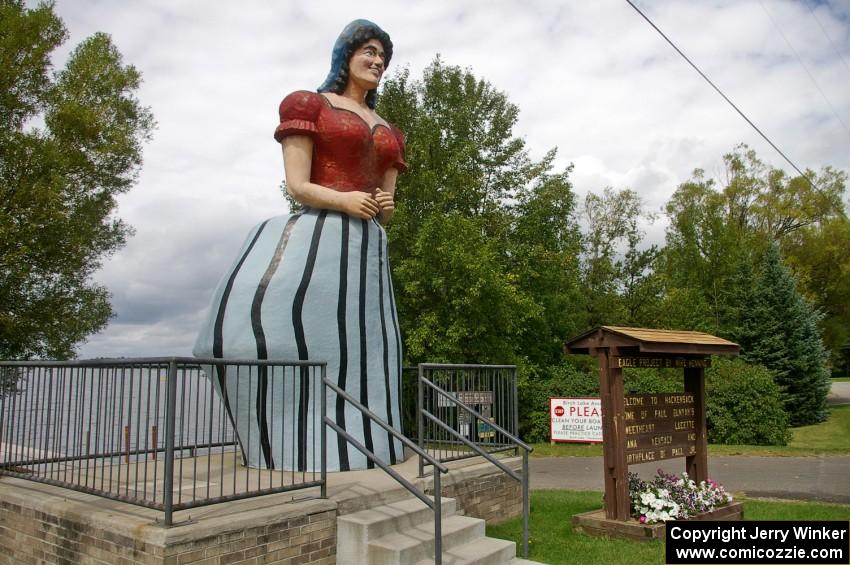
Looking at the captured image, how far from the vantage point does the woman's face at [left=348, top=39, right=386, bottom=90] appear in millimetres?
8367

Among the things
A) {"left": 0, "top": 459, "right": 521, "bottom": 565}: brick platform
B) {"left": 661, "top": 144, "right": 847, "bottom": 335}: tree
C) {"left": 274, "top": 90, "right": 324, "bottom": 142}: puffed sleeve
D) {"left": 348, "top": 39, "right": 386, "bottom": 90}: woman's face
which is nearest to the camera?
{"left": 0, "top": 459, "right": 521, "bottom": 565}: brick platform

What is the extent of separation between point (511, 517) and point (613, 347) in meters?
2.41

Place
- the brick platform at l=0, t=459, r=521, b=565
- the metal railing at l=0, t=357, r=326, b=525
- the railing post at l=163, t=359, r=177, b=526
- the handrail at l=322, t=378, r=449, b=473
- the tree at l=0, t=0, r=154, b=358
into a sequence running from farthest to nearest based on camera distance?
the tree at l=0, t=0, r=154, b=358
the handrail at l=322, t=378, r=449, b=473
the metal railing at l=0, t=357, r=326, b=525
the brick platform at l=0, t=459, r=521, b=565
the railing post at l=163, t=359, r=177, b=526

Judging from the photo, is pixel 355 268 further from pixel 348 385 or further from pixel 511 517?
pixel 511 517

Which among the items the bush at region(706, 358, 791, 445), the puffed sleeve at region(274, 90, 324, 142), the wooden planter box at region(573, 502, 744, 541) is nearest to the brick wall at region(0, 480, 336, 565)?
the wooden planter box at region(573, 502, 744, 541)

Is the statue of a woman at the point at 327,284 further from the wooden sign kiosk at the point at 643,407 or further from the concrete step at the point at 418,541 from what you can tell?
the wooden sign kiosk at the point at 643,407

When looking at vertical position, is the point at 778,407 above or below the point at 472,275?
below

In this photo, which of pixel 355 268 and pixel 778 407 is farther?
pixel 778 407

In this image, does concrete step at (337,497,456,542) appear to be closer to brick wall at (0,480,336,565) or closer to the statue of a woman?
brick wall at (0,480,336,565)

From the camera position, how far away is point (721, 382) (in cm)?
1831

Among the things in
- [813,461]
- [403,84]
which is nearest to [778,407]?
[813,461]

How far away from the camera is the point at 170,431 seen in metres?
4.59

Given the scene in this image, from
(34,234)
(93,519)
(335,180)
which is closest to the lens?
(93,519)

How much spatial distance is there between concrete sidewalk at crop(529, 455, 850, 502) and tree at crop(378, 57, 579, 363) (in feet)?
13.5
